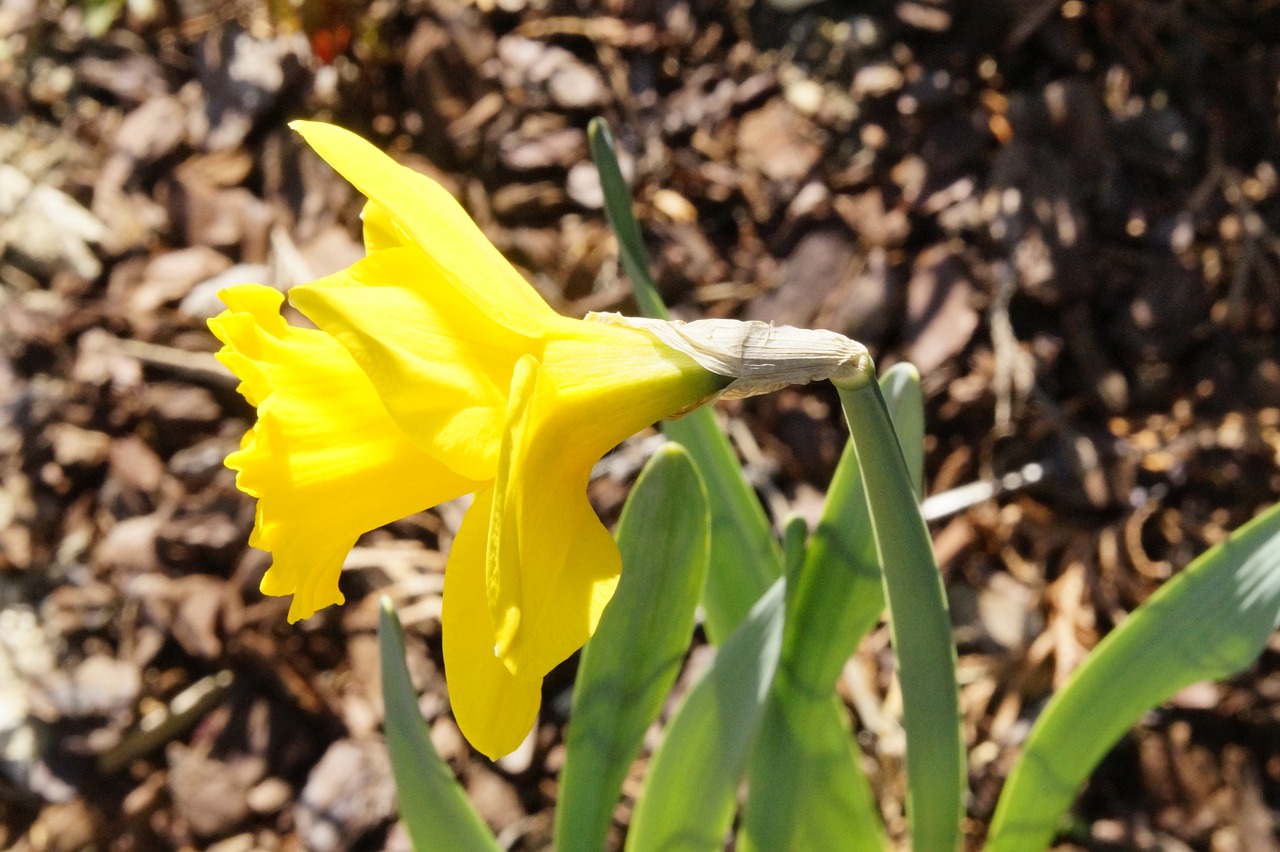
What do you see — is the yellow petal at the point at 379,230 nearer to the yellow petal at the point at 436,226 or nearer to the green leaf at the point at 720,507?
the yellow petal at the point at 436,226

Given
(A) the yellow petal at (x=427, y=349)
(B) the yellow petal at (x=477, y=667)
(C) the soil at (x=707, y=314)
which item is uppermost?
(A) the yellow petal at (x=427, y=349)

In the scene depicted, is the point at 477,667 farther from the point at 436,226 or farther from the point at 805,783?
the point at 805,783

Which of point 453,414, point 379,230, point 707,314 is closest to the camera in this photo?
point 453,414

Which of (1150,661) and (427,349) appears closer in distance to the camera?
(427,349)

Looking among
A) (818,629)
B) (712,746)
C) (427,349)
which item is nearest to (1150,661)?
(818,629)

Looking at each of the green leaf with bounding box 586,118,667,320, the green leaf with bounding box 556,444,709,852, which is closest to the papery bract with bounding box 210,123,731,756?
the green leaf with bounding box 556,444,709,852

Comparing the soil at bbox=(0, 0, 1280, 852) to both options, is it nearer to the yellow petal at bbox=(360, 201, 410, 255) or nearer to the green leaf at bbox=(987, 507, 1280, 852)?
the green leaf at bbox=(987, 507, 1280, 852)

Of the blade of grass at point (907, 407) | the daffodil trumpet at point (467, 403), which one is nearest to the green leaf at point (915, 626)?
the daffodil trumpet at point (467, 403)
